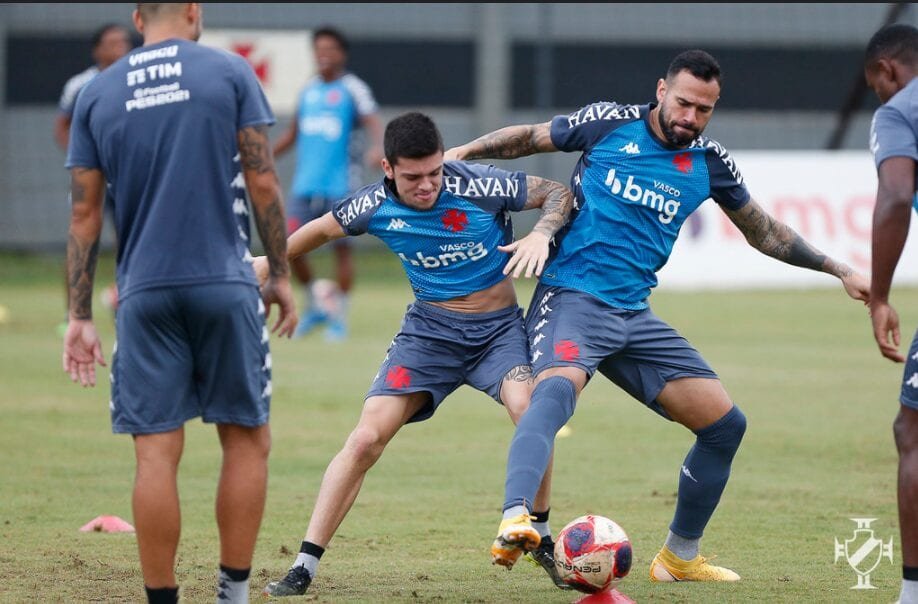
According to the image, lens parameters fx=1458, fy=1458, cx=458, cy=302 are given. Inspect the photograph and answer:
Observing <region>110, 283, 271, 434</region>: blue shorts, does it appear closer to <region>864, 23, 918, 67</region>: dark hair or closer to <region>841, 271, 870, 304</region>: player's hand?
<region>864, 23, 918, 67</region>: dark hair

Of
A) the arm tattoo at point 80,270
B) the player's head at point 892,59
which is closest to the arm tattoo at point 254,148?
the arm tattoo at point 80,270

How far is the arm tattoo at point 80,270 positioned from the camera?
522 centimetres

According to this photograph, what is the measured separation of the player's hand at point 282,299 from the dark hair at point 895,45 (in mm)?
2419

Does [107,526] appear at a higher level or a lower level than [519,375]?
lower

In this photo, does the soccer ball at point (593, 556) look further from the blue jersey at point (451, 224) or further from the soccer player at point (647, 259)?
the blue jersey at point (451, 224)

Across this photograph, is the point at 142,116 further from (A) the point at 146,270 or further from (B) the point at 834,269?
(B) the point at 834,269

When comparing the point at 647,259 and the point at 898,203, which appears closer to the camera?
the point at 898,203

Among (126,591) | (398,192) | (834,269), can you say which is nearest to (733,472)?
(834,269)

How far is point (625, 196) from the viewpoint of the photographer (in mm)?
6461

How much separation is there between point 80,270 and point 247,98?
0.87 metres

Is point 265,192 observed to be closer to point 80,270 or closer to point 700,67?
point 80,270

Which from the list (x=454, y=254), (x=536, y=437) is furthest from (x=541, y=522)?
(x=454, y=254)

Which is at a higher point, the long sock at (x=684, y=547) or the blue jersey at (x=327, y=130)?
the blue jersey at (x=327, y=130)

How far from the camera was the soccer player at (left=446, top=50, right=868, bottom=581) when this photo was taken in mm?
6262
